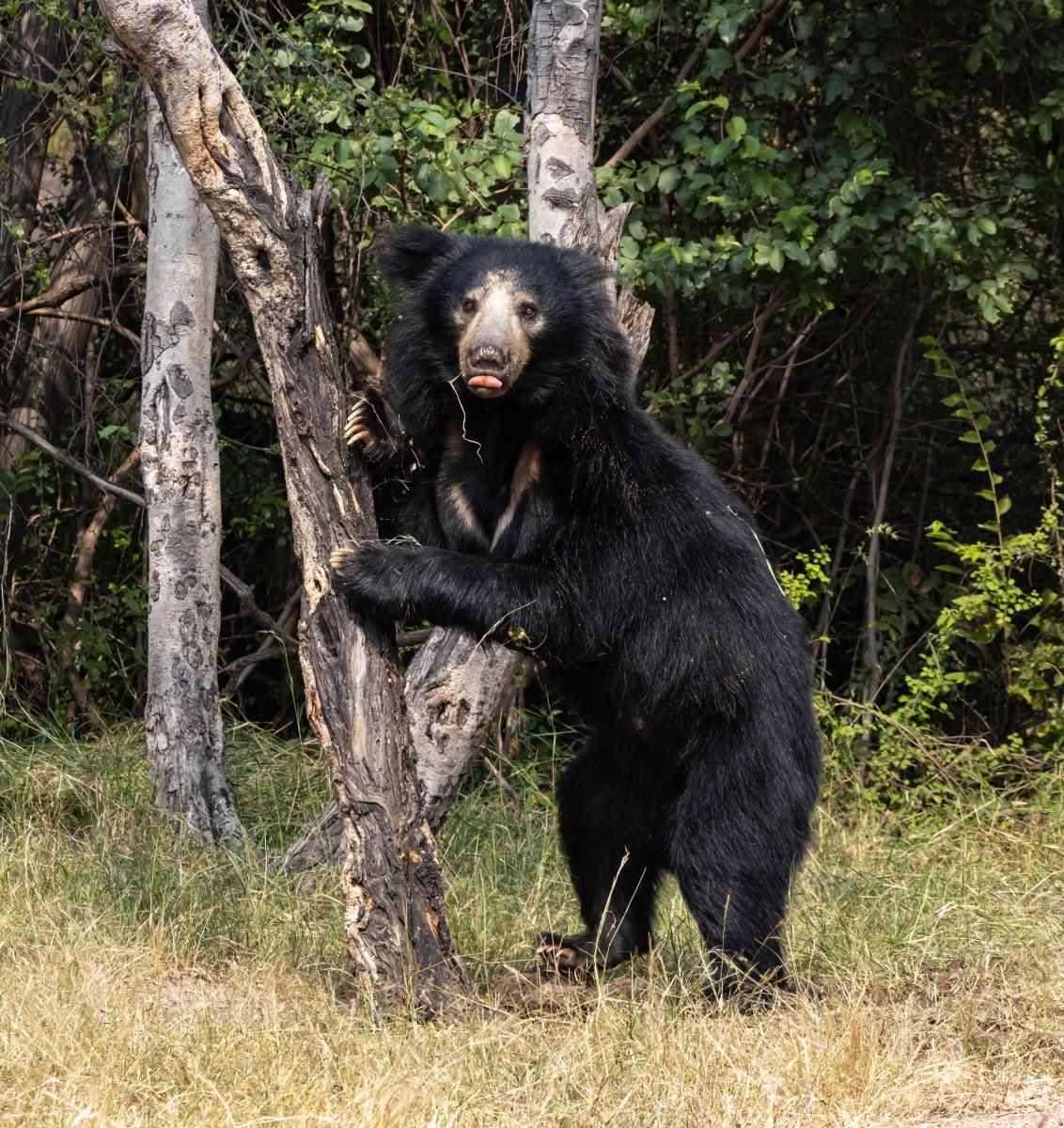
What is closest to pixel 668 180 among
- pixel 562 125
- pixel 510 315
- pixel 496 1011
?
pixel 562 125

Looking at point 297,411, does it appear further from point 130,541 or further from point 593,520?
point 130,541

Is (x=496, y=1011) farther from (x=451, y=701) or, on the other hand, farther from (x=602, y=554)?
(x=451, y=701)

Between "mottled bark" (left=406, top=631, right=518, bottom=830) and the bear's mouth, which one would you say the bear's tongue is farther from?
"mottled bark" (left=406, top=631, right=518, bottom=830)

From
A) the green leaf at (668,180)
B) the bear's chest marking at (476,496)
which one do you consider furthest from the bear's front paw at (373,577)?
the green leaf at (668,180)

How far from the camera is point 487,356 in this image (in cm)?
360

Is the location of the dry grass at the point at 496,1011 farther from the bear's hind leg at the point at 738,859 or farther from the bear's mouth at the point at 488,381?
the bear's mouth at the point at 488,381

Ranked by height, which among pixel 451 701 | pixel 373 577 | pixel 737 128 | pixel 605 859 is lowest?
pixel 605 859

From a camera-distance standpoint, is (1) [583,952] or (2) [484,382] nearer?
(2) [484,382]

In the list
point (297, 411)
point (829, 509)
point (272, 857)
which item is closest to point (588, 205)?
point (297, 411)

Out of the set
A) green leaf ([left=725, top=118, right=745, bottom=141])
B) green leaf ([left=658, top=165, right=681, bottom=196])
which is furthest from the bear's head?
green leaf ([left=658, top=165, right=681, bottom=196])

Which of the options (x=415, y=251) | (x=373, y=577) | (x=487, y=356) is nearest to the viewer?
(x=373, y=577)

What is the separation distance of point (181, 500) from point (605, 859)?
1.94m

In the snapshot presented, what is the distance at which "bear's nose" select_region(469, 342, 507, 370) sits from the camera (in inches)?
142

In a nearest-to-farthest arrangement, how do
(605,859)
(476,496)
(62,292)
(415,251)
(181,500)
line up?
(476,496) → (415,251) → (605,859) → (181,500) → (62,292)
